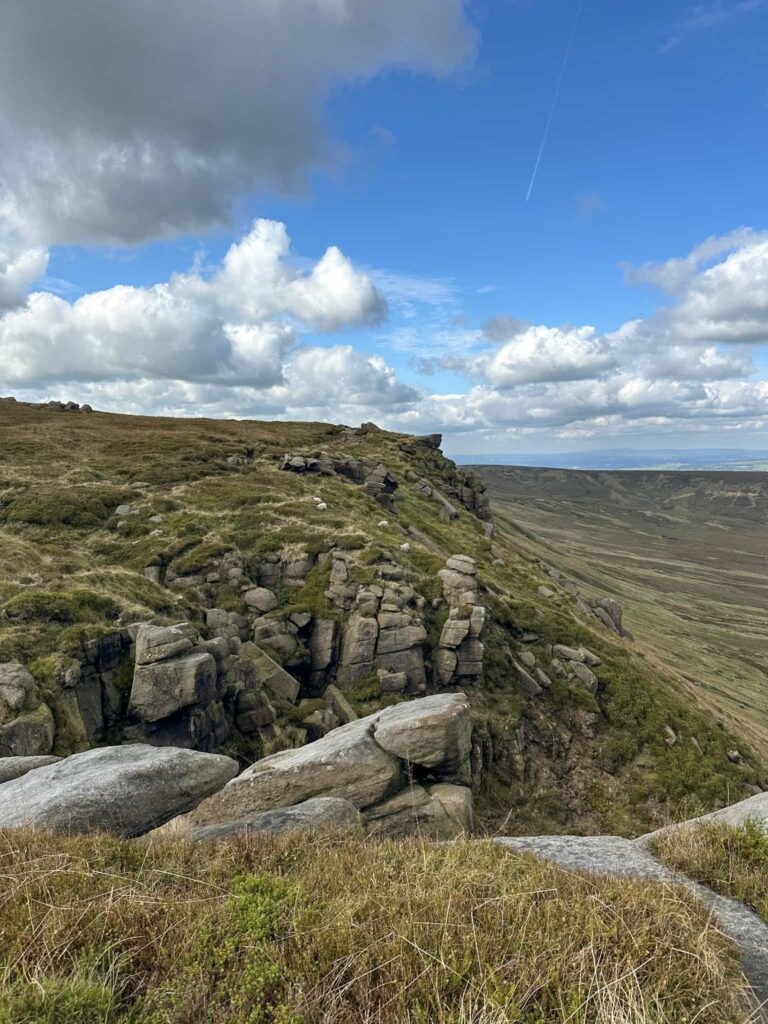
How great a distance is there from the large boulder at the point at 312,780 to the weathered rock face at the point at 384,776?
0.03m

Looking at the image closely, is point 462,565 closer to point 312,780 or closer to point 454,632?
point 454,632

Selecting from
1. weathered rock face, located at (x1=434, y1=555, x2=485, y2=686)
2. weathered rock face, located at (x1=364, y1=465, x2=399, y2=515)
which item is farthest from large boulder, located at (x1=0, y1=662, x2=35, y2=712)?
weathered rock face, located at (x1=364, y1=465, x2=399, y2=515)

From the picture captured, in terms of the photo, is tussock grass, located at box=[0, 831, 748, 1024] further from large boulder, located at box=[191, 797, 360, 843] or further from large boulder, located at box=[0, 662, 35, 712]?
large boulder, located at box=[0, 662, 35, 712]

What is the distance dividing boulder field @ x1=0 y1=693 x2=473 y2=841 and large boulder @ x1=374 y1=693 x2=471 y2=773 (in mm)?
33

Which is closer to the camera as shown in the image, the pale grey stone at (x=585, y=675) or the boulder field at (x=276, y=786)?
the boulder field at (x=276, y=786)

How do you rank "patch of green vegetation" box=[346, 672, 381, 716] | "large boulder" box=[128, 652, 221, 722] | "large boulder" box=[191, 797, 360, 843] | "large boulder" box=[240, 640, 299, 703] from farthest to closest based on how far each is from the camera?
"patch of green vegetation" box=[346, 672, 381, 716]
"large boulder" box=[240, 640, 299, 703]
"large boulder" box=[128, 652, 221, 722]
"large boulder" box=[191, 797, 360, 843]

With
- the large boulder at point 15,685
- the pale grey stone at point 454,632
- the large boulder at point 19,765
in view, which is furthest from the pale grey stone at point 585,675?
the large boulder at point 15,685

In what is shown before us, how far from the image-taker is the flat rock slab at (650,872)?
643cm

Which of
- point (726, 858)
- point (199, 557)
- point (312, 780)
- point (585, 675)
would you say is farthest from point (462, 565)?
point (726, 858)

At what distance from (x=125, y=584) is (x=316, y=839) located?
24.7 metres

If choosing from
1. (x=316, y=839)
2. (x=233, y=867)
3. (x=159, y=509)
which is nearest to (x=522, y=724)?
(x=316, y=839)

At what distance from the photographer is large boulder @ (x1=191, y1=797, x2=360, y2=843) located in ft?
34.0

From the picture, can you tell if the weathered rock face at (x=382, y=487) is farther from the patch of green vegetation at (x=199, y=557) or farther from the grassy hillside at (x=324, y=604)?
the patch of green vegetation at (x=199, y=557)

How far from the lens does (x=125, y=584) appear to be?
29875mm
